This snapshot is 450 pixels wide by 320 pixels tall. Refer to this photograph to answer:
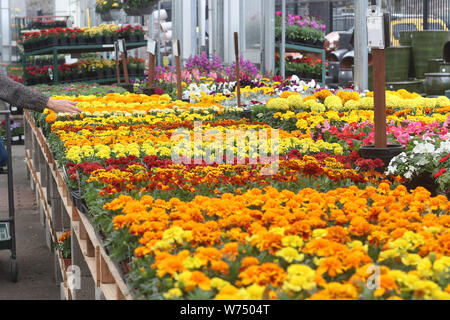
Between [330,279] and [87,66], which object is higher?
[87,66]

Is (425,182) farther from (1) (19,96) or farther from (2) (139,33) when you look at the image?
(2) (139,33)

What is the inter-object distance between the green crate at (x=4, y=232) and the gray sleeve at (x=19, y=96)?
1379 mm

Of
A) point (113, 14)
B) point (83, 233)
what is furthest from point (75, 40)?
point (83, 233)

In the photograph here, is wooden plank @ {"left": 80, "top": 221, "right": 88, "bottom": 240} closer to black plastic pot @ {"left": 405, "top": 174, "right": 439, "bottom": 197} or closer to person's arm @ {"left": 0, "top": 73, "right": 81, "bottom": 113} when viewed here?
person's arm @ {"left": 0, "top": 73, "right": 81, "bottom": 113}

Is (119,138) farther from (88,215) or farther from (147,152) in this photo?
(88,215)

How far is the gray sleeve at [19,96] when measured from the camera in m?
3.49

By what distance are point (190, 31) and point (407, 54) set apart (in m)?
4.53

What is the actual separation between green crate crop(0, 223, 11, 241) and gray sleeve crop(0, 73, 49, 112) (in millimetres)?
1379

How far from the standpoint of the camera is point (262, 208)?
2.14 meters

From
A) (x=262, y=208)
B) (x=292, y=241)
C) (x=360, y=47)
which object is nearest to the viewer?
(x=292, y=241)

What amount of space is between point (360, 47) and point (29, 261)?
12.6 ft
